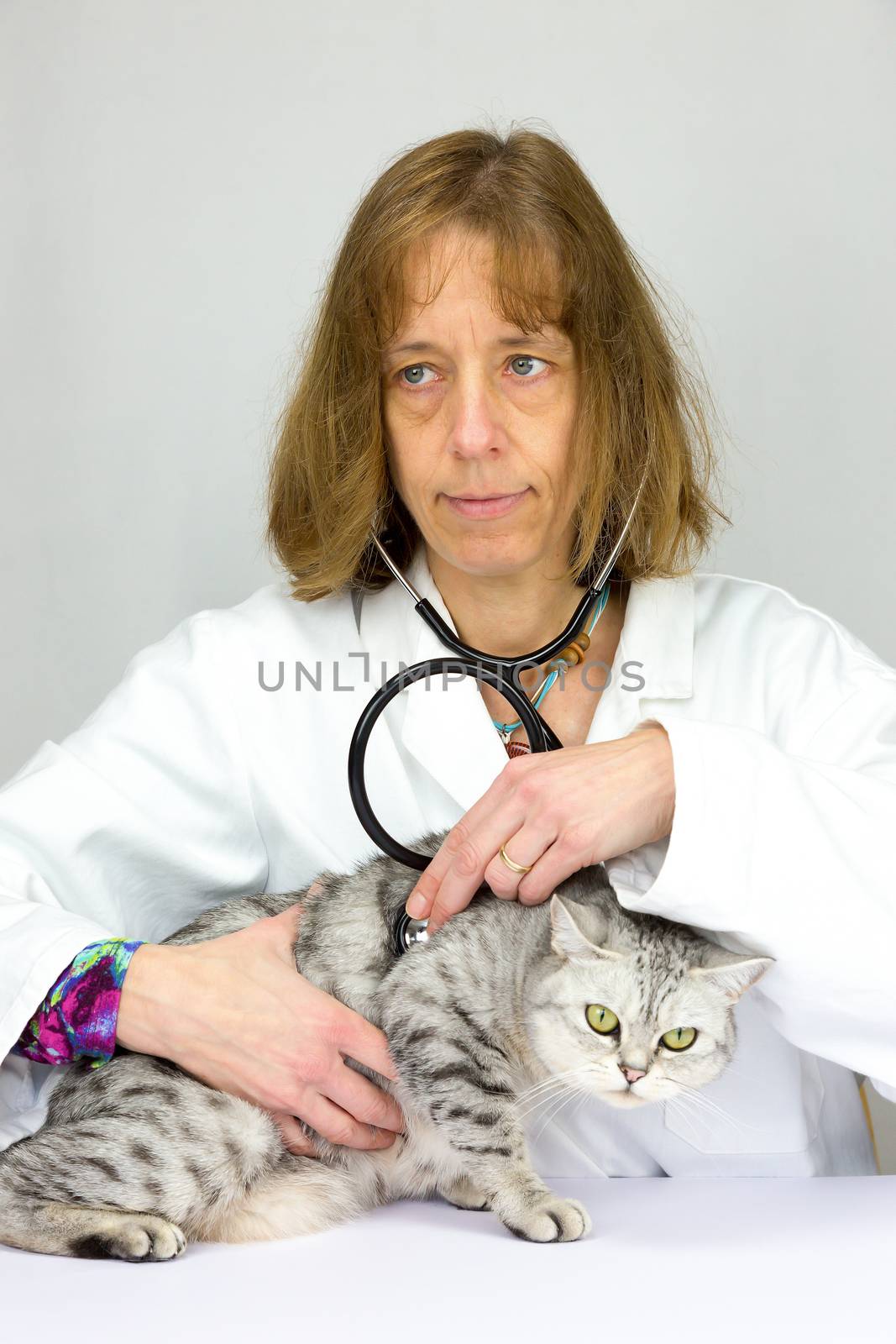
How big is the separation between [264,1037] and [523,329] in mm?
871

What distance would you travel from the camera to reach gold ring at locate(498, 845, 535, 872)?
4.34 feet

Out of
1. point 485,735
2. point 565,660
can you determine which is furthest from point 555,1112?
point 565,660

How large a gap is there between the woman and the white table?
→ 0.52ft

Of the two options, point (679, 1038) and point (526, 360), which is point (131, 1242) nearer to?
point (679, 1038)

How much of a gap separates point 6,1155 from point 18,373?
5.15ft

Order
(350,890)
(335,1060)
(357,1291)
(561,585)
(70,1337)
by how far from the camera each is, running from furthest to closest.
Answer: (561,585)
(350,890)
(335,1060)
(357,1291)
(70,1337)

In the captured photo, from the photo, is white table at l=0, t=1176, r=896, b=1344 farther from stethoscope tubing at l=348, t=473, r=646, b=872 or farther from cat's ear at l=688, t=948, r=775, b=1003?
stethoscope tubing at l=348, t=473, r=646, b=872

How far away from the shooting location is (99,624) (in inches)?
96.3

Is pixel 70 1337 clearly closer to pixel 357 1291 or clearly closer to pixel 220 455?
pixel 357 1291

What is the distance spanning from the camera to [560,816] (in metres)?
1.29

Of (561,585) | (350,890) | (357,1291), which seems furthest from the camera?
(561,585)

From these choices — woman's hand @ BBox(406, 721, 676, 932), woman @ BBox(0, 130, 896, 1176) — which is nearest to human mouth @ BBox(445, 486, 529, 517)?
woman @ BBox(0, 130, 896, 1176)

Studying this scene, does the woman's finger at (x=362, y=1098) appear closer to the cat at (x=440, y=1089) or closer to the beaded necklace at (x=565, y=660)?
the cat at (x=440, y=1089)

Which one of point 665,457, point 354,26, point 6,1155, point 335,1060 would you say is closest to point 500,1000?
point 335,1060
